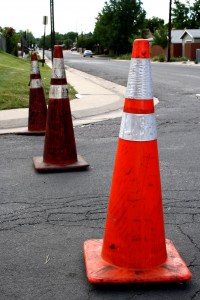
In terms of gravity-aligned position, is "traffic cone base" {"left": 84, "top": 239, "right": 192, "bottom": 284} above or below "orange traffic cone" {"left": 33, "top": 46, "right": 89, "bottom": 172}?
below

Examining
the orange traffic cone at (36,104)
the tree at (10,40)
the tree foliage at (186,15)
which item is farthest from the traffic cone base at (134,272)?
the tree foliage at (186,15)

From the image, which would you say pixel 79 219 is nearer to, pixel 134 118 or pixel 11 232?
pixel 11 232

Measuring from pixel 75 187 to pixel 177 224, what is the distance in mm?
1302

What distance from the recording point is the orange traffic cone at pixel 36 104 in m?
7.04

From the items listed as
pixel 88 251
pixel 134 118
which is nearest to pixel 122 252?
pixel 88 251

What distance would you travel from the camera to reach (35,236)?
346 centimetres

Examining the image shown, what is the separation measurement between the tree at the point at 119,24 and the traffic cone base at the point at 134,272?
102 metres

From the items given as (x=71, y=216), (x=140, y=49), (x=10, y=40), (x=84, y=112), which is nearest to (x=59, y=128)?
(x=71, y=216)

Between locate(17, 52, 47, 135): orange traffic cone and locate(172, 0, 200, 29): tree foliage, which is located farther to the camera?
locate(172, 0, 200, 29): tree foliage

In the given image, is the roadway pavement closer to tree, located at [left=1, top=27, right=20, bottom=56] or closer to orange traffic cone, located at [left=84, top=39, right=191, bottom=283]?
orange traffic cone, located at [left=84, top=39, right=191, bottom=283]

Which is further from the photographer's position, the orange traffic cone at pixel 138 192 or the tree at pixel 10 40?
the tree at pixel 10 40

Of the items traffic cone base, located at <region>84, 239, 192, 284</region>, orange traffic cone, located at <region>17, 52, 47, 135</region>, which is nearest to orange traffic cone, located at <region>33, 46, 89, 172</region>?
orange traffic cone, located at <region>17, 52, 47, 135</region>

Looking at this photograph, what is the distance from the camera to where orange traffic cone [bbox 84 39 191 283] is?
285 cm

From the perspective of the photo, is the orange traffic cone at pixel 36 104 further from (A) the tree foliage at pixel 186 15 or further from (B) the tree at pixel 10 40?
(A) the tree foliage at pixel 186 15
